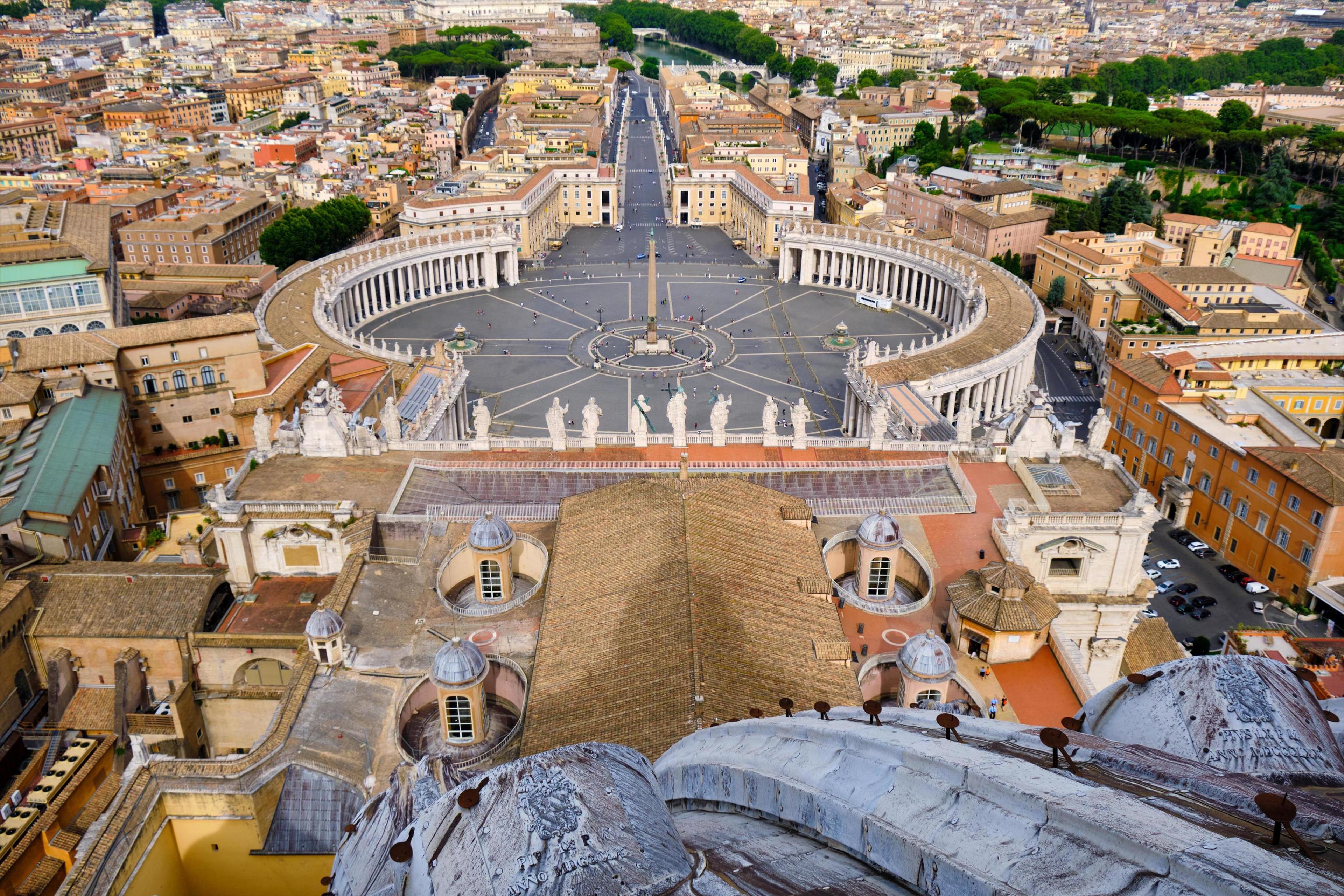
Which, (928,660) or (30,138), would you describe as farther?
(30,138)

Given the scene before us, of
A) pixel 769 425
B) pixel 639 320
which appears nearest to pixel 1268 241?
pixel 639 320

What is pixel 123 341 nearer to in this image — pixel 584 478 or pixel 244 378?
pixel 244 378

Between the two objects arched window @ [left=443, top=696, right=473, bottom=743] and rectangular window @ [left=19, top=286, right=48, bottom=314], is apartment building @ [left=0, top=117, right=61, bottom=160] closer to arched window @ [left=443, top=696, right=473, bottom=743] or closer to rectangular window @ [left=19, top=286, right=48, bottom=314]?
rectangular window @ [left=19, top=286, right=48, bottom=314]

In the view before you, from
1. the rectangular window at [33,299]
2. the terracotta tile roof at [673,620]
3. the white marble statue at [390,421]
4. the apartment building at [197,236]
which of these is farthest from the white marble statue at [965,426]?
the apartment building at [197,236]

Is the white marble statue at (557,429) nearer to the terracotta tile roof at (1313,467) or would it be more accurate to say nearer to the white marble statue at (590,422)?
the white marble statue at (590,422)

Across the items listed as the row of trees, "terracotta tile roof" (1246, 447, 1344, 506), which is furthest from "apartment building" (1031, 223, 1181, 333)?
the row of trees

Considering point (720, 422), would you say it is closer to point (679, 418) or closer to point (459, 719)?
point (679, 418)
